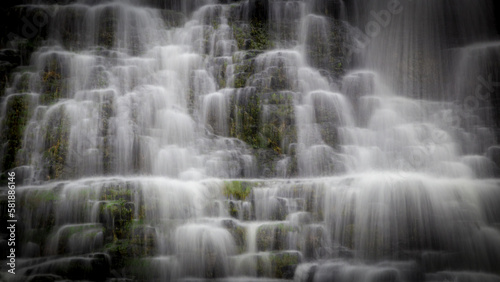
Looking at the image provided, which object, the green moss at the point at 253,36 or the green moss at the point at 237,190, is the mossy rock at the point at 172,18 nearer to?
the green moss at the point at 253,36

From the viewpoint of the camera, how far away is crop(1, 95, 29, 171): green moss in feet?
33.0

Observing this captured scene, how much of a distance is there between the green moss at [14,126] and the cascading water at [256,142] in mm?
49

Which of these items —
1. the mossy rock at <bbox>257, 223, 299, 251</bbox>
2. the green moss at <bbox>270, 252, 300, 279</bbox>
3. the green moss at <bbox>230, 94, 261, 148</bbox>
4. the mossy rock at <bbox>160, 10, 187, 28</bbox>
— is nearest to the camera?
the green moss at <bbox>270, 252, 300, 279</bbox>

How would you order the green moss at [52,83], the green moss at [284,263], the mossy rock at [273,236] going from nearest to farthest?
the green moss at [284,263] → the mossy rock at [273,236] → the green moss at [52,83]

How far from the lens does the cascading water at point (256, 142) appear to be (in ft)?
25.8

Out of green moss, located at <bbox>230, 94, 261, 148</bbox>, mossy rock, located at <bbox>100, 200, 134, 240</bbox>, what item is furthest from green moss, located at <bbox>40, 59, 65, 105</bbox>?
green moss, located at <bbox>230, 94, 261, 148</bbox>

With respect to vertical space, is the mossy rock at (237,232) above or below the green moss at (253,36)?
below

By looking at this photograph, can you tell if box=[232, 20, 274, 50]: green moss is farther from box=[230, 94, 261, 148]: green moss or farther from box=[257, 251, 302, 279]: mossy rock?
box=[257, 251, 302, 279]: mossy rock

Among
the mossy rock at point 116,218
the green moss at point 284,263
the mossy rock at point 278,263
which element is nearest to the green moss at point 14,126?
the mossy rock at point 116,218

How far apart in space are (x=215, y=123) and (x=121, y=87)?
294cm

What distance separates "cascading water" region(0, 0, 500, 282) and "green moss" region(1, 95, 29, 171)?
0.16ft

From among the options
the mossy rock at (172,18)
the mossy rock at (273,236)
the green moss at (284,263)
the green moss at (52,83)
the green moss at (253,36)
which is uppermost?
the mossy rock at (172,18)

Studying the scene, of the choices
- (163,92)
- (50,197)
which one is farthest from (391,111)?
(50,197)

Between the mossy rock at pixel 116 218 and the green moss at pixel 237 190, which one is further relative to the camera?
the green moss at pixel 237 190
